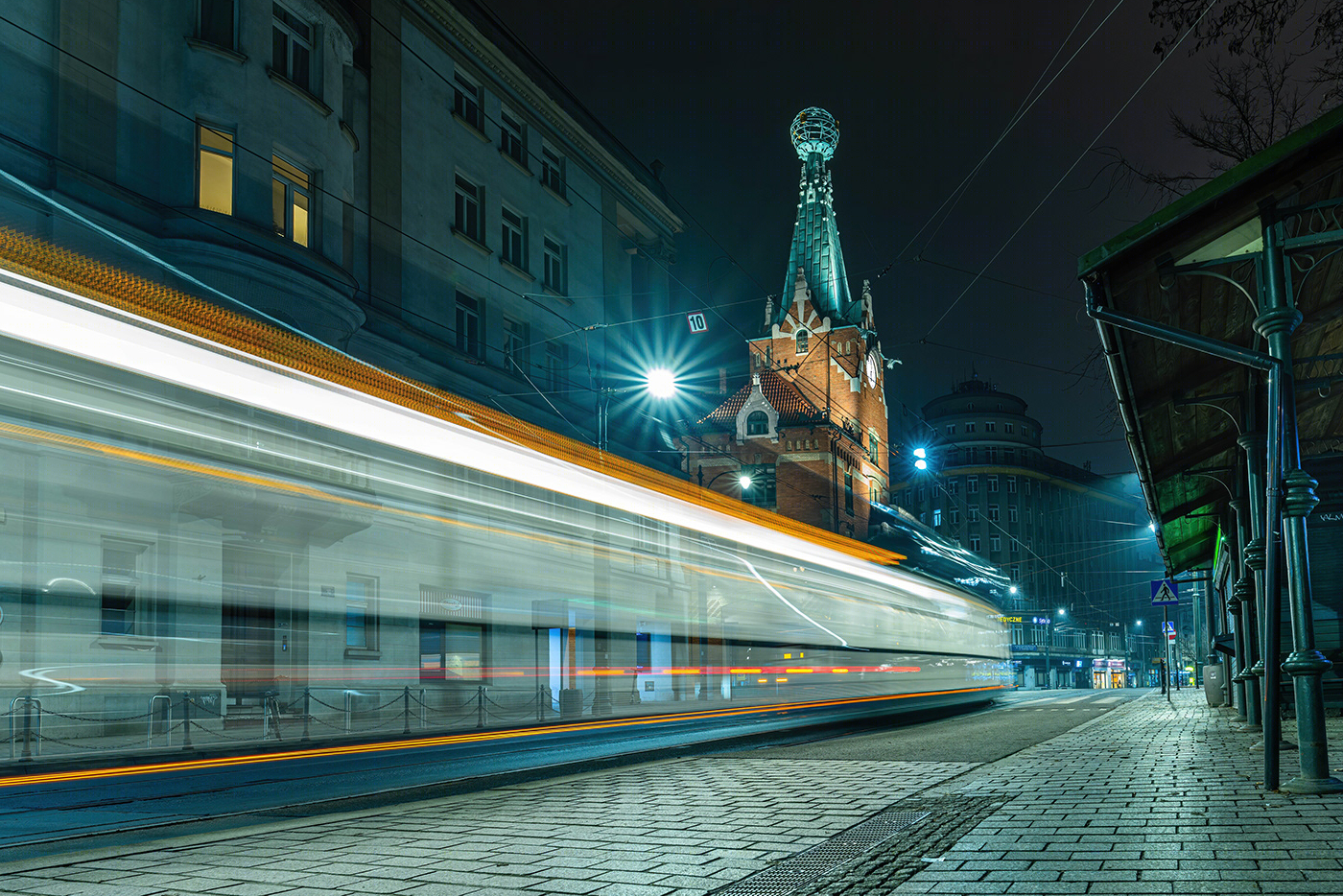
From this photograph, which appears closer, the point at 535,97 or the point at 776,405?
the point at 535,97

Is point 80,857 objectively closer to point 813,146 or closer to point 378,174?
point 378,174

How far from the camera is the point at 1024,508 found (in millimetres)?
112562

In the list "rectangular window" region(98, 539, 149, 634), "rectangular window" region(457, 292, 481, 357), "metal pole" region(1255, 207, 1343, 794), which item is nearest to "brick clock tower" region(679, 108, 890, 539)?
"rectangular window" region(457, 292, 481, 357)

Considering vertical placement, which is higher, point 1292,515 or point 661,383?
point 661,383

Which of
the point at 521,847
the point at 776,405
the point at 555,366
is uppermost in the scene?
the point at 776,405

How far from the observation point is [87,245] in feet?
55.7

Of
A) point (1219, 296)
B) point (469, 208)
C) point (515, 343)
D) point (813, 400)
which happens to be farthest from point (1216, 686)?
point (813, 400)

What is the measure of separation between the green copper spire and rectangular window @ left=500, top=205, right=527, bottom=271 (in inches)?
1956

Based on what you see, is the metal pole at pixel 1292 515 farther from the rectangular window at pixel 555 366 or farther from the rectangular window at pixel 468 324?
the rectangular window at pixel 555 366

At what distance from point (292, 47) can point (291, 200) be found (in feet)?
9.37

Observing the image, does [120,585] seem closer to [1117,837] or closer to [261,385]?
[261,385]

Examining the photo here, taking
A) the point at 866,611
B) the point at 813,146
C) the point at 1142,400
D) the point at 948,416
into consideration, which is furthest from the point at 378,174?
the point at 948,416

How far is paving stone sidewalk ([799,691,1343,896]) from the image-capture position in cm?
512

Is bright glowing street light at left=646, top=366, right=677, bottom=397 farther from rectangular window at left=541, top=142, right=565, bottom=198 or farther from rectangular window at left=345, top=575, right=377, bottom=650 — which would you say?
rectangular window at left=345, top=575, right=377, bottom=650
